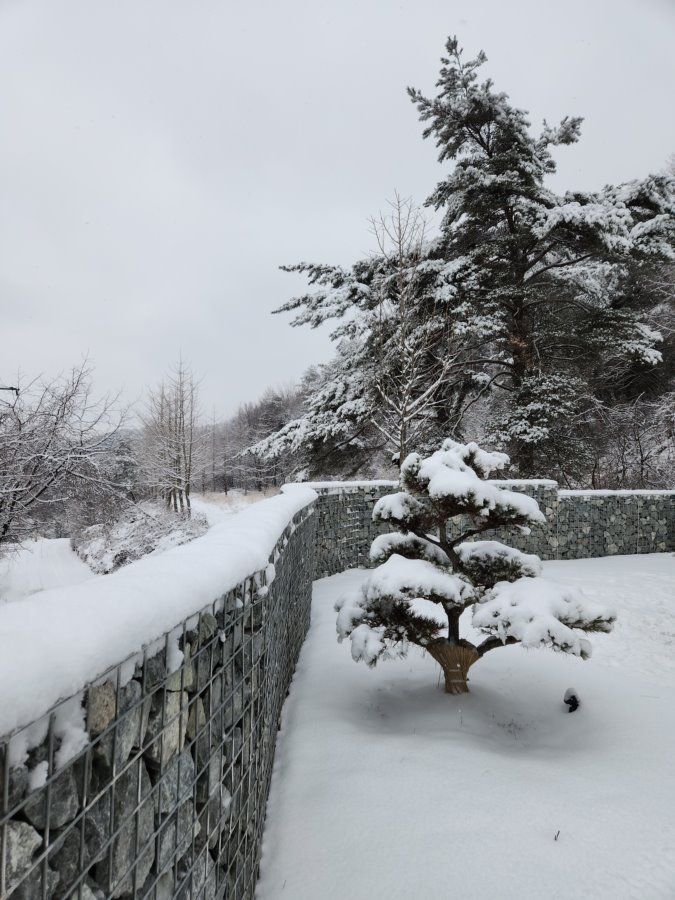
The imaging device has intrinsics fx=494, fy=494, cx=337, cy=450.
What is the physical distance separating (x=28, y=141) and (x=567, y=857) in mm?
16426

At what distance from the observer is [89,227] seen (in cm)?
2142

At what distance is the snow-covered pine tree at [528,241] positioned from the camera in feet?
34.2

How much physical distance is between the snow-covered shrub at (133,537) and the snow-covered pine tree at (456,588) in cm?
635

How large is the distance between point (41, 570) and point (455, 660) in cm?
1267

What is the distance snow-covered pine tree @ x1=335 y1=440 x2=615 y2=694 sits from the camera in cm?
330

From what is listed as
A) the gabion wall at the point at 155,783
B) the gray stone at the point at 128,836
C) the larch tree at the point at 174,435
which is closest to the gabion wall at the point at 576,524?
the gabion wall at the point at 155,783

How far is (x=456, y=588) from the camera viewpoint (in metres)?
3.42

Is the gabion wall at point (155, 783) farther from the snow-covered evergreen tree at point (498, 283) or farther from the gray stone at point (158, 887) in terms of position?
the snow-covered evergreen tree at point (498, 283)

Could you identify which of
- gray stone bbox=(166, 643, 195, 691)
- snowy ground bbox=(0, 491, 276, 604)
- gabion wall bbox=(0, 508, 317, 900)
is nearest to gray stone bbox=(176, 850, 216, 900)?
gabion wall bbox=(0, 508, 317, 900)

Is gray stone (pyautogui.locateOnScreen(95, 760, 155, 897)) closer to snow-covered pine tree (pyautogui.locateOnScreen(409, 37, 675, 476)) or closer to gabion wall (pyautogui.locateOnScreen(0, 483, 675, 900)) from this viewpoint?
gabion wall (pyautogui.locateOnScreen(0, 483, 675, 900))

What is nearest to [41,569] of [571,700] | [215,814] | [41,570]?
[41,570]

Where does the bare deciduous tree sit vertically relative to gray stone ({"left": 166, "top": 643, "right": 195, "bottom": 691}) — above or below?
above

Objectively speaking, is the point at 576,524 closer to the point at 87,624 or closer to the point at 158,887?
the point at 158,887

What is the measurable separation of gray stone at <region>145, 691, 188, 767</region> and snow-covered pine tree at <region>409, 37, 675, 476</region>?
10.3m
